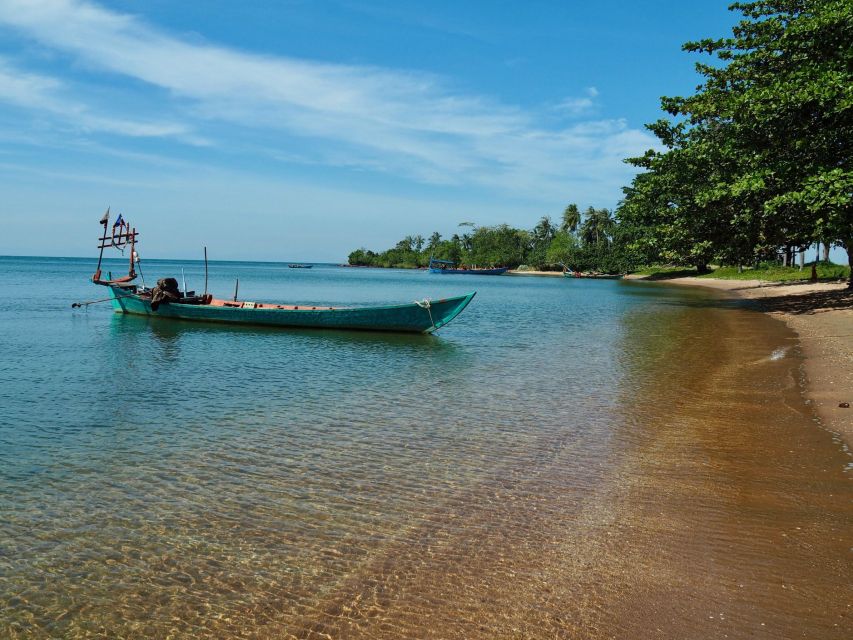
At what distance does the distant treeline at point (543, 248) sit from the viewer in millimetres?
102188

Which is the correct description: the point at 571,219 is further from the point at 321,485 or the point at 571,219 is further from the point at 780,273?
the point at 321,485

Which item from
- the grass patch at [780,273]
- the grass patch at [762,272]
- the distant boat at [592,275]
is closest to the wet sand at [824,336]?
the grass patch at [780,273]

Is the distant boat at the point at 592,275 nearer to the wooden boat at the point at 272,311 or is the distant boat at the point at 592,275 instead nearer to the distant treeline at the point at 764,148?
the distant treeline at the point at 764,148

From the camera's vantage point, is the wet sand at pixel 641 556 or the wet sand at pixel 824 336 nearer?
the wet sand at pixel 641 556

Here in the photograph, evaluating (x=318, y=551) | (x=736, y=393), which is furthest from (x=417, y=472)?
(x=736, y=393)

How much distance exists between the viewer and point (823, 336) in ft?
62.5

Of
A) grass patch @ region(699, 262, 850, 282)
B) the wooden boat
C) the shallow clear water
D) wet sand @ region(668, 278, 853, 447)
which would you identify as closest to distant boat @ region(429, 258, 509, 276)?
grass patch @ region(699, 262, 850, 282)

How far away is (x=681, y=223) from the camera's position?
2858 cm

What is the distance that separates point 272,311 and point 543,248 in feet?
374

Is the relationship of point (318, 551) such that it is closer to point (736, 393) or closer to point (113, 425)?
point (113, 425)

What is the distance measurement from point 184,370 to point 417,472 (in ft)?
33.4

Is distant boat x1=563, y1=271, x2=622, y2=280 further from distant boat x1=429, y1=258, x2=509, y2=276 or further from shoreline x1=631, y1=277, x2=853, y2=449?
shoreline x1=631, y1=277, x2=853, y2=449

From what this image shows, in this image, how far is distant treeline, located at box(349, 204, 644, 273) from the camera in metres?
102

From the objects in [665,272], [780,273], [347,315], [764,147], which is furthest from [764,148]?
[665,272]
